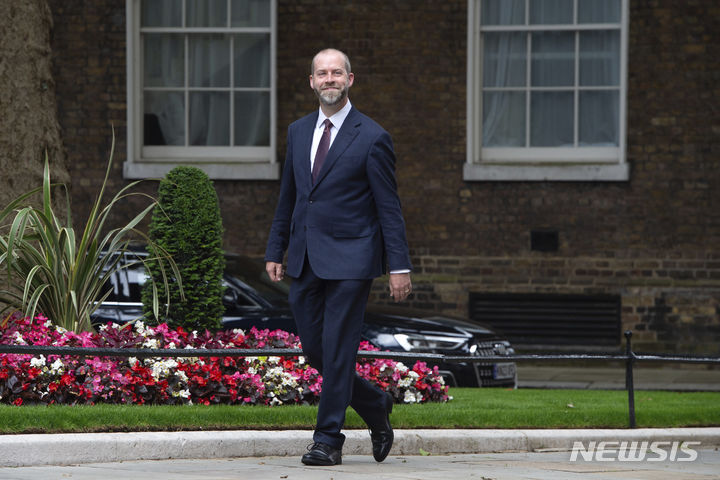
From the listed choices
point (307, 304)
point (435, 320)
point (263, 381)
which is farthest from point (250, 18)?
point (307, 304)

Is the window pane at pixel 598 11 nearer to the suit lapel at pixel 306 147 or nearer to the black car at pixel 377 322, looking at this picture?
the black car at pixel 377 322

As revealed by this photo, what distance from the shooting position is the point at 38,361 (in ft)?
24.0

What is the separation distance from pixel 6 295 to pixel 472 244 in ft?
24.5

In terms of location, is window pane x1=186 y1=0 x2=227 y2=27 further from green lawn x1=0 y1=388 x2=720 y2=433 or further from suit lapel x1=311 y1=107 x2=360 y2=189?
suit lapel x1=311 y1=107 x2=360 y2=189

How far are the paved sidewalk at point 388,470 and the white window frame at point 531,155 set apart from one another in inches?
326

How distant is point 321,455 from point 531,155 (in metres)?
9.86

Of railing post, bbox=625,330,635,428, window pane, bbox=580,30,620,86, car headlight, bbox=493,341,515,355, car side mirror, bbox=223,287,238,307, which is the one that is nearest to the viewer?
railing post, bbox=625,330,635,428

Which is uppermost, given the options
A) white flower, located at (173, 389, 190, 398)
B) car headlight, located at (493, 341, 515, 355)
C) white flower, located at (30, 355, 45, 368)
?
white flower, located at (30, 355, 45, 368)

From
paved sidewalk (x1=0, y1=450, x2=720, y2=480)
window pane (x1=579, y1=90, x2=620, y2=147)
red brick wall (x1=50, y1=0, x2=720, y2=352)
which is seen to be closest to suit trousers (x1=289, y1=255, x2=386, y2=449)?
paved sidewalk (x1=0, y1=450, x2=720, y2=480)

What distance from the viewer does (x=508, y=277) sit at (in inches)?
598

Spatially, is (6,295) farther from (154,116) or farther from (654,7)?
(654,7)

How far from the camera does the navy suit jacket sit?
20.1ft

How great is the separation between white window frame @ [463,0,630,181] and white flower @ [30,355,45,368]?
859 centimetres

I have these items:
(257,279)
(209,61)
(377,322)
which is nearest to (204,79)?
(209,61)
